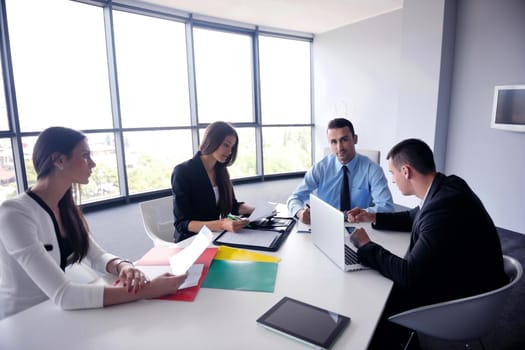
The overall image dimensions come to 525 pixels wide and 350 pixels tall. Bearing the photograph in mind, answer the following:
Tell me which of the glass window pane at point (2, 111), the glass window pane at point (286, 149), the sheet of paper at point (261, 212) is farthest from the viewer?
the glass window pane at point (286, 149)

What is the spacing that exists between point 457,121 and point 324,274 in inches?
143

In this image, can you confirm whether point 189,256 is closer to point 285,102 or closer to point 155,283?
point 155,283

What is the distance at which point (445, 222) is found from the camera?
1.15 meters

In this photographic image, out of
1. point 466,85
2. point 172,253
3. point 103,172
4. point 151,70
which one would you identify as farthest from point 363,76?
point 172,253

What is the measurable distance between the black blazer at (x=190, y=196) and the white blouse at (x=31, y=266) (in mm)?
695

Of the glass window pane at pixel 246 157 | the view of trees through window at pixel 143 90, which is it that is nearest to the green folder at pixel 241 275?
the view of trees through window at pixel 143 90

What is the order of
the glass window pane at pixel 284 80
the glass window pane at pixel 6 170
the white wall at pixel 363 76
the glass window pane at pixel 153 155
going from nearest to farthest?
the glass window pane at pixel 6 170 < the glass window pane at pixel 153 155 < the white wall at pixel 363 76 < the glass window pane at pixel 284 80

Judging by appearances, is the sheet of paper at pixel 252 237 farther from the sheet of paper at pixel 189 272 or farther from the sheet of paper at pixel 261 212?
the sheet of paper at pixel 189 272

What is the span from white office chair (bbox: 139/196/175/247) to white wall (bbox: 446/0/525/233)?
3.62 m

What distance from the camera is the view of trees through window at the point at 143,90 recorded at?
12.6ft

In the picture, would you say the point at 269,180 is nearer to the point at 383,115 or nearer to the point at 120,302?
the point at 383,115

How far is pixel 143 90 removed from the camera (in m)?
4.81

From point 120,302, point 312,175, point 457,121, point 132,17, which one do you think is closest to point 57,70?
point 132,17

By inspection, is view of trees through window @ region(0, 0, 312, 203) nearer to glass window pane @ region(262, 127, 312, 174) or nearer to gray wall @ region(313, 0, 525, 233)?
glass window pane @ region(262, 127, 312, 174)
